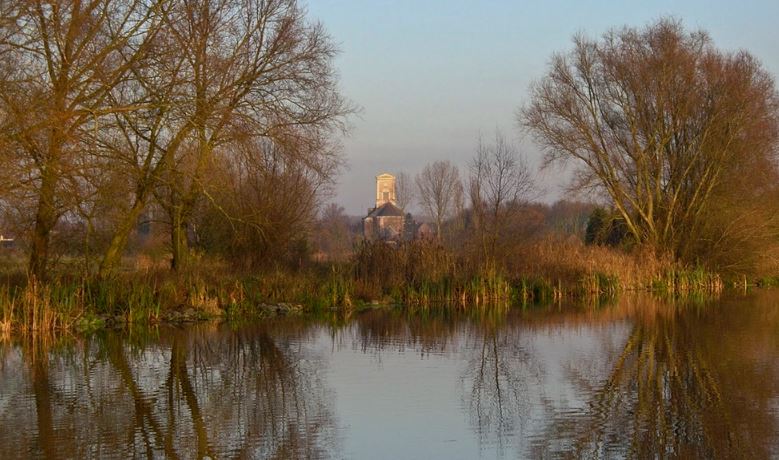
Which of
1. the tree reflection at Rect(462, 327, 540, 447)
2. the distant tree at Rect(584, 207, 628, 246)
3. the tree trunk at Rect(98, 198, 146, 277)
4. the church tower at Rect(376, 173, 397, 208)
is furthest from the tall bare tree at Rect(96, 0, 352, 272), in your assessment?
the church tower at Rect(376, 173, 397, 208)

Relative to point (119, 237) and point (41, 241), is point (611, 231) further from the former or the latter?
point (41, 241)

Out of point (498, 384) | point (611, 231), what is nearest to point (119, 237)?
point (498, 384)

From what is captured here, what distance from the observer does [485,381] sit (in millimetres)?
11305

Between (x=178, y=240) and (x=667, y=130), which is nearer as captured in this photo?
(x=178, y=240)

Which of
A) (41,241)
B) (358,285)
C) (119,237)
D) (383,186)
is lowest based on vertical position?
(358,285)

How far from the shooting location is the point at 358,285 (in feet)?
79.5

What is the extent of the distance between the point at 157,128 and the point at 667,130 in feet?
65.9

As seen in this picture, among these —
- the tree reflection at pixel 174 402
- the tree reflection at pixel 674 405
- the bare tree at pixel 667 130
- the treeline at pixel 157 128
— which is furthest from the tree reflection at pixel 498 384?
the bare tree at pixel 667 130

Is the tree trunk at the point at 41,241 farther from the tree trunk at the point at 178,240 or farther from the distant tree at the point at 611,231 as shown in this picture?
the distant tree at the point at 611,231

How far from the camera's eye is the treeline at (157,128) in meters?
15.5

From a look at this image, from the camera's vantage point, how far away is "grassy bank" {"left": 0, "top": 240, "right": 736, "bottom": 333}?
18.0 meters

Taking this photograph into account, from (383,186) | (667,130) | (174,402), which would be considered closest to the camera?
(174,402)

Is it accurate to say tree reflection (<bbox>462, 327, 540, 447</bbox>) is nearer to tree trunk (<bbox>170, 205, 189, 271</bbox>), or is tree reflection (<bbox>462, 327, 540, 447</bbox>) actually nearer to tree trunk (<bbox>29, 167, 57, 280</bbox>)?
tree trunk (<bbox>29, 167, 57, 280</bbox>)

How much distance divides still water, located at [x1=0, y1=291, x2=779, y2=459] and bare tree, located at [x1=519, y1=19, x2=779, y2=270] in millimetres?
15932
